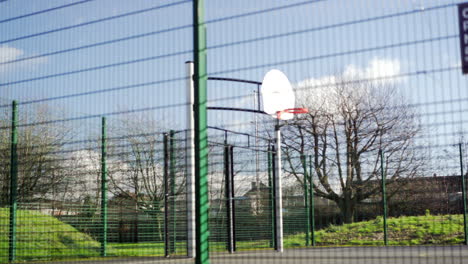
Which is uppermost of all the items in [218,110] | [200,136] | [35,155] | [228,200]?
[218,110]

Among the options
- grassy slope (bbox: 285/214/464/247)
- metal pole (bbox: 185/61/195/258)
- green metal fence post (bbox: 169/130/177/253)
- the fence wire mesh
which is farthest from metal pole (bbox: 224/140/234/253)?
grassy slope (bbox: 285/214/464/247)

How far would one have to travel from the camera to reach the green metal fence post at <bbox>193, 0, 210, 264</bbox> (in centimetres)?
383

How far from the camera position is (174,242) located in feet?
29.6

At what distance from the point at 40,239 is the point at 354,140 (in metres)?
4.39

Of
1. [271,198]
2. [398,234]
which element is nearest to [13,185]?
[271,198]

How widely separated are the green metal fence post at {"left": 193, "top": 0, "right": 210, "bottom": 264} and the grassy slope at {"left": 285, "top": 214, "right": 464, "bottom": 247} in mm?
7241

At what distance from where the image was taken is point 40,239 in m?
7.88

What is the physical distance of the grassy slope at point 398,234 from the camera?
11.1m

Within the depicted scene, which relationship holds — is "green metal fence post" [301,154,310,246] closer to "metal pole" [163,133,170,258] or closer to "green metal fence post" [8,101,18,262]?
"metal pole" [163,133,170,258]

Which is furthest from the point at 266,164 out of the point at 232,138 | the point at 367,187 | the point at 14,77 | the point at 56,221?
the point at 14,77

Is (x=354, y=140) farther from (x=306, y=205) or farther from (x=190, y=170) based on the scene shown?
(x=306, y=205)

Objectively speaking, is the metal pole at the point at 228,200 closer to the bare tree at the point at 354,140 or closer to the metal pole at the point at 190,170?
the bare tree at the point at 354,140

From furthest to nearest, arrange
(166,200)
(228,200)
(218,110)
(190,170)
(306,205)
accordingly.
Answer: (306,205) → (228,200) → (166,200) → (218,110) → (190,170)

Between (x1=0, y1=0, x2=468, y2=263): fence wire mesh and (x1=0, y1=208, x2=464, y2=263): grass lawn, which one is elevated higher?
(x1=0, y1=0, x2=468, y2=263): fence wire mesh
